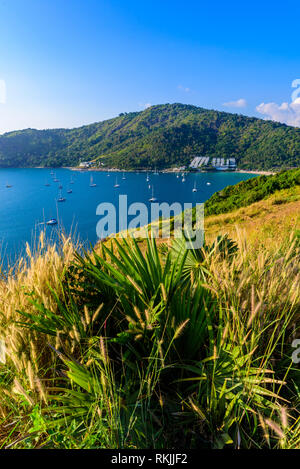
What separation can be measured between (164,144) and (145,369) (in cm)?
13317

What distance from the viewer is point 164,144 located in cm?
12512

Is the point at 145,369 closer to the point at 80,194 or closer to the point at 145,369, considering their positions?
the point at 145,369

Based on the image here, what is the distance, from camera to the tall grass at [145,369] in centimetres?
121

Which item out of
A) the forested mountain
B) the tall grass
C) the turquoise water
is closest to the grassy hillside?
the tall grass

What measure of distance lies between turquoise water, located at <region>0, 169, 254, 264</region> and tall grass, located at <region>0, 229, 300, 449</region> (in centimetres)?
4214

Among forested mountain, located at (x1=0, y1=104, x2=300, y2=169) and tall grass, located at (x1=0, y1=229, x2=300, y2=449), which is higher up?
forested mountain, located at (x1=0, y1=104, x2=300, y2=169)

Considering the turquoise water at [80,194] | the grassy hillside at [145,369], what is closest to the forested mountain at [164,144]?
the turquoise water at [80,194]

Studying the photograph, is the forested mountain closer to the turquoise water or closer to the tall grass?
the turquoise water

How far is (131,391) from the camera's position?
1.46 metres

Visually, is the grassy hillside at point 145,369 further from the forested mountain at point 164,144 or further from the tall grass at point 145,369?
the forested mountain at point 164,144

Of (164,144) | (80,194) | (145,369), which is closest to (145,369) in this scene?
(145,369)

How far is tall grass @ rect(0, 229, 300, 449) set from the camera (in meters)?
1.21

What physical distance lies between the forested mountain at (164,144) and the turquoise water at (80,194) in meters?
16.0
